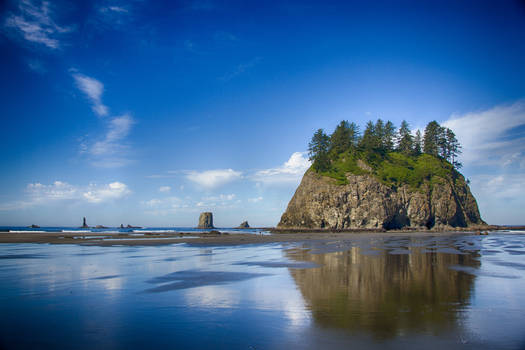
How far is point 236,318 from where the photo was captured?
791 cm

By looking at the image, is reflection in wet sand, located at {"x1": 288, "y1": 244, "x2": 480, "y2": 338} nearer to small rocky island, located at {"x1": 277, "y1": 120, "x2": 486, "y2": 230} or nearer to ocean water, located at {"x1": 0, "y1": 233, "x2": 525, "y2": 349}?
ocean water, located at {"x1": 0, "y1": 233, "x2": 525, "y2": 349}

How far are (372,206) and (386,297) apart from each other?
91573 millimetres

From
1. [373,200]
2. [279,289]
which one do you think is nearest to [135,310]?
[279,289]

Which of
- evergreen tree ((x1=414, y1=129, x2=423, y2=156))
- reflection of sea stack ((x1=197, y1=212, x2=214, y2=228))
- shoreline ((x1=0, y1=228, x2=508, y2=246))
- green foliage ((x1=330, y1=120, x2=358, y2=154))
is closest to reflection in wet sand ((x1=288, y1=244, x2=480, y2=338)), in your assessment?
shoreline ((x1=0, y1=228, x2=508, y2=246))

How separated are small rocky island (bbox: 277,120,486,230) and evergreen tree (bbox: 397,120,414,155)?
208 inches

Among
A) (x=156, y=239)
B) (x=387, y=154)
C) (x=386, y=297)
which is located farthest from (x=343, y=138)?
(x=386, y=297)

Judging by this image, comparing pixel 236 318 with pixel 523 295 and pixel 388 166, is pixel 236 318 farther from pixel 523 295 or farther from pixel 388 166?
pixel 388 166

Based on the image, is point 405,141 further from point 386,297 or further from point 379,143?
point 386,297

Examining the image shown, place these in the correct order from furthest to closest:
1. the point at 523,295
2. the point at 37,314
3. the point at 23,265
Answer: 1. the point at 23,265
2. the point at 523,295
3. the point at 37,314

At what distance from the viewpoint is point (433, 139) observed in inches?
5153

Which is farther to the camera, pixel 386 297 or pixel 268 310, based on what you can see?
pixel 386 297

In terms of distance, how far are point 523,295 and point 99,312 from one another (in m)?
15.0

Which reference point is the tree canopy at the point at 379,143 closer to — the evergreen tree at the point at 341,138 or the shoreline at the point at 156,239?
the evergreen tree at the point at 341,138

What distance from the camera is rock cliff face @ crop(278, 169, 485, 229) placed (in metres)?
95.0
